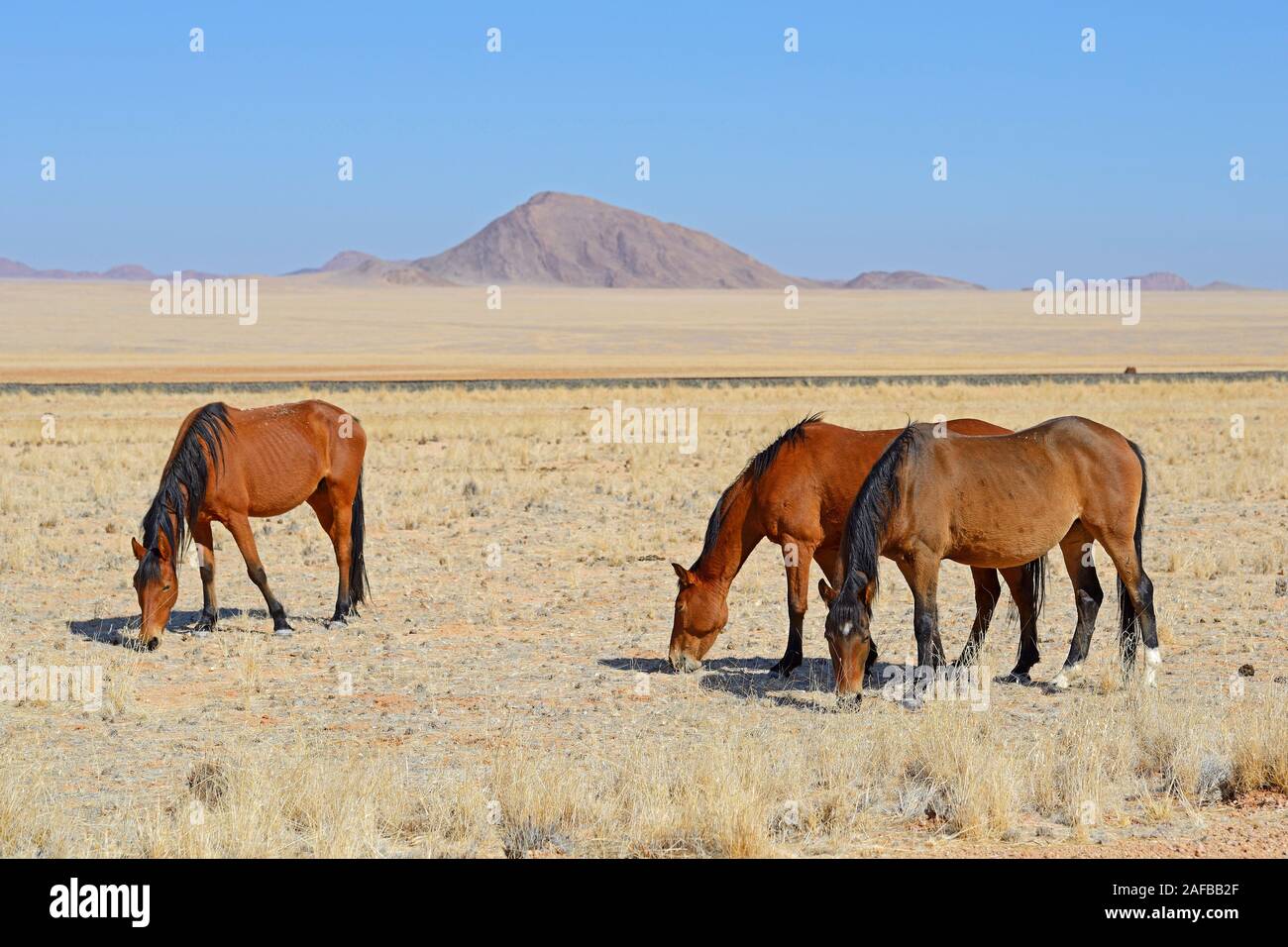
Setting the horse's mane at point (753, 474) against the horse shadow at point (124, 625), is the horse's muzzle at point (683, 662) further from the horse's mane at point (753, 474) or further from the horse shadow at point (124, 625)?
the horse shadow at point (124, 625)

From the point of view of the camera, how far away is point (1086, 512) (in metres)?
9.51

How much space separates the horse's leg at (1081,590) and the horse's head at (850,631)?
1.81 meters

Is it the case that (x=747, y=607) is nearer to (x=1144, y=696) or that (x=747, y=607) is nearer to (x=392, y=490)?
(x=1144, y=696)

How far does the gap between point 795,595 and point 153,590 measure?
5.03m

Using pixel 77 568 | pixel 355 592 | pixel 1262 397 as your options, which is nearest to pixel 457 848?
pixel 355 592

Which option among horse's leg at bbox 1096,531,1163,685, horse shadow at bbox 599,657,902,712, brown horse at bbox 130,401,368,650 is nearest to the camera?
Answer: horse shadow at bbox 599,657,902,712

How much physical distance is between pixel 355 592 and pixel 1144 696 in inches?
279

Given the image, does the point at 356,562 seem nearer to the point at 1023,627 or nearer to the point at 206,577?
the point at 206,577

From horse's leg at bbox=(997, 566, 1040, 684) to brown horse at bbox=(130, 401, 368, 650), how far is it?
588cm

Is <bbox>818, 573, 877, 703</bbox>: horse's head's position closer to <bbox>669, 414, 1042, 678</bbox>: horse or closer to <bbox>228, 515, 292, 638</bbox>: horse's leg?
<bbox>669, 414, 1042, 678</bbox>: horse

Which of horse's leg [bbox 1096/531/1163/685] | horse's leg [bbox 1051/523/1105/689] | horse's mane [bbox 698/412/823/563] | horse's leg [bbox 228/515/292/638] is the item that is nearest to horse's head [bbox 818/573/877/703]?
horse's mane [bbox 698/412/823/563]

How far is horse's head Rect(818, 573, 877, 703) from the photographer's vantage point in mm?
8703

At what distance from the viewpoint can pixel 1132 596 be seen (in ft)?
31.8
